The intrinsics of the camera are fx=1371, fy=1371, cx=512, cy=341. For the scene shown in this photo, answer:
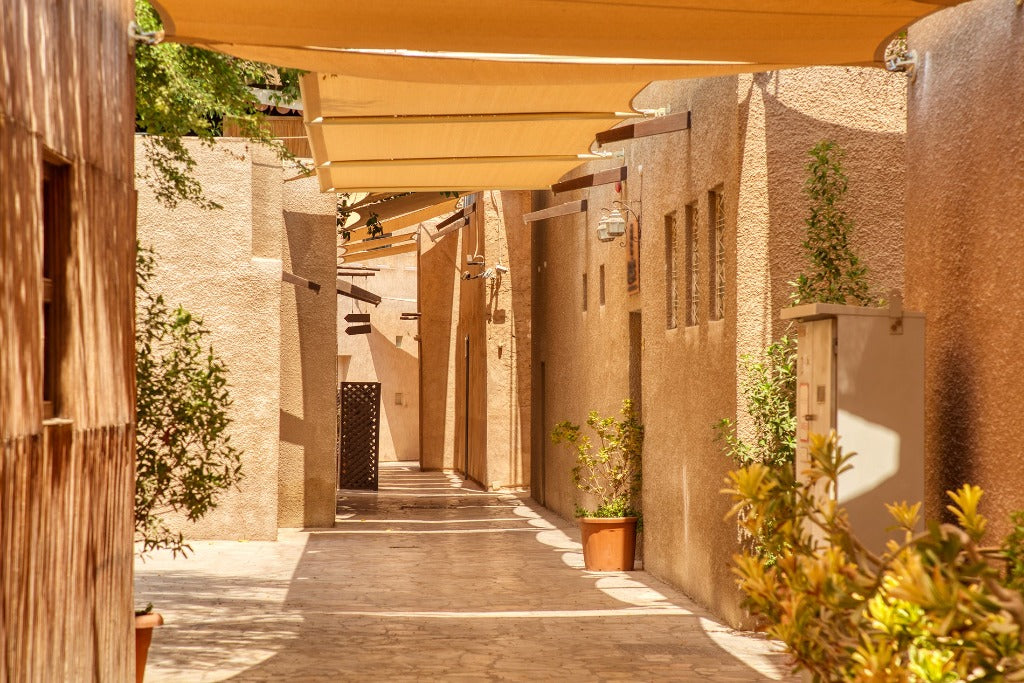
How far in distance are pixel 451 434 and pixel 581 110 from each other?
21.6 meters

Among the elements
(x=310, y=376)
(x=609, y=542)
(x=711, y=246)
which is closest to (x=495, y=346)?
(x=310, y=376)

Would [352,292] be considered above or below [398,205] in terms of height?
below

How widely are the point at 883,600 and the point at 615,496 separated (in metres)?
10.7

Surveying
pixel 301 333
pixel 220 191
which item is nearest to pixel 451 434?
pixel 301 333

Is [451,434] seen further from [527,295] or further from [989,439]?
[989,439]

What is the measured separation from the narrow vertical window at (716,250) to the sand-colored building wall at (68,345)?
4.65m

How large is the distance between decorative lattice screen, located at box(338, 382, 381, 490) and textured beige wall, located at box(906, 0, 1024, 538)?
1777 centimetres

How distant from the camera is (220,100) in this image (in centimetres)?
888

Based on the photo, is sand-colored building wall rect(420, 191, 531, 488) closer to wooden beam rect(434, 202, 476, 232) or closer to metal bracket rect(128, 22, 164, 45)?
wooden beam rect(434, 202, 476, 232)

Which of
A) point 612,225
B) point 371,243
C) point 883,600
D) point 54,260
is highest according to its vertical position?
point 371,243

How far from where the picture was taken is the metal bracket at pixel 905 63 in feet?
21.4

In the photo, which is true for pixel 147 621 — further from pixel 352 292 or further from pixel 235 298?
pixel 352 292

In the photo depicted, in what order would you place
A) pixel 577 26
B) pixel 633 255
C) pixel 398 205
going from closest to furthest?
pixel 577 26
pixel 633 255
pixel 398 205

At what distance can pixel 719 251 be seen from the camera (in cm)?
978
